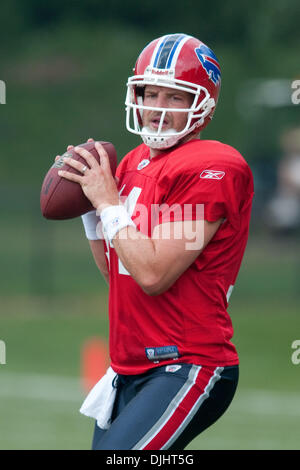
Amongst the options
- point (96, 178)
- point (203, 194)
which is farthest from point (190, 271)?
point (96, 178)

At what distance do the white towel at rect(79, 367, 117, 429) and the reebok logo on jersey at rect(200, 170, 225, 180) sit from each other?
0.81 metres

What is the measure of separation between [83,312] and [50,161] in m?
10.0

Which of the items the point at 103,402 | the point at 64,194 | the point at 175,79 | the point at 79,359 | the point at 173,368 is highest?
the point at 175,79

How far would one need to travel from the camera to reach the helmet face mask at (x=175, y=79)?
Result: 10.7 ft

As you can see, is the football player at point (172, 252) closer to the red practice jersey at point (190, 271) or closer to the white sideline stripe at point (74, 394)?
the red practice jersey at point (190, 271)

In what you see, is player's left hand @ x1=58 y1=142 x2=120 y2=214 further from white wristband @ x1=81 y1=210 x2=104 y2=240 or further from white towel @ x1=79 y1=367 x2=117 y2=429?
white towel @ x1=79 y1=367 x2=117 y2=429

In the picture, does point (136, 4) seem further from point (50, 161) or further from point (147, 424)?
point (147, 424)

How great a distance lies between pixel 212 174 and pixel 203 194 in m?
0.08

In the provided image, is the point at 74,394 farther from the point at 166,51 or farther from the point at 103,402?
the point at 166,51

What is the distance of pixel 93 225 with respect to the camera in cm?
359

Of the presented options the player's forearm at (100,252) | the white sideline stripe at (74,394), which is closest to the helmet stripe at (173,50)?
the player's forearm at (100,252)

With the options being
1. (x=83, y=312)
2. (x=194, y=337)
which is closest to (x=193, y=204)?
(x=194, y=337)

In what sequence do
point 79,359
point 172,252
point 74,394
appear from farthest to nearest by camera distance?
1. point 79,359
2. point 74,394
3. point 172,252

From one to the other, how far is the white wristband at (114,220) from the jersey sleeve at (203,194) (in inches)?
4.4
